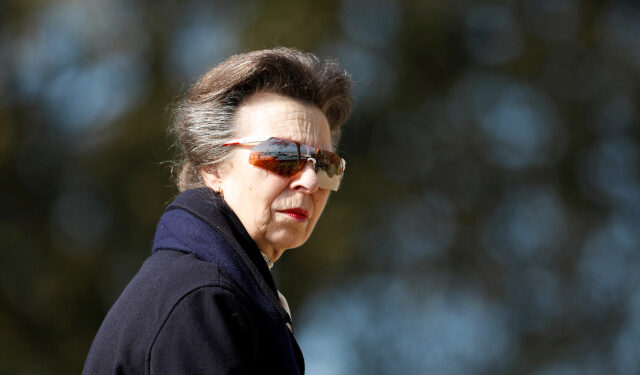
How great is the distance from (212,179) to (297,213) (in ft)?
0.81

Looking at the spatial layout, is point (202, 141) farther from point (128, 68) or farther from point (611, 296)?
point (611, 296)

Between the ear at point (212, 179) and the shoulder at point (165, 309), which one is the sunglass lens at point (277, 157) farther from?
the shoulder at point (165, 309)

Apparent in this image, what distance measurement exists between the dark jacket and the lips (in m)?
0.16

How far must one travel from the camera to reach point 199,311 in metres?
1.56

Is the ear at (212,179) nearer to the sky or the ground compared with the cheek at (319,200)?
nearer to the sky

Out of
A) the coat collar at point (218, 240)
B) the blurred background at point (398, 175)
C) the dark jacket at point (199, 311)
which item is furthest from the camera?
the blurred background at point (398, 175)

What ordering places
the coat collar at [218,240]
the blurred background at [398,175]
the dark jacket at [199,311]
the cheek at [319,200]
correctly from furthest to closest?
the blurred background at [398,175] < the cheek at [319,200] < the coat collar at [218,240] < the dark jacket at [199,311]

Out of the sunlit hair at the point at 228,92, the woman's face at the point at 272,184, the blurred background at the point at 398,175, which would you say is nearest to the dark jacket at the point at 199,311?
the woman's face at the point at 272,184

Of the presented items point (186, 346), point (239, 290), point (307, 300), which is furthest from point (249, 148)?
point (307, 300)

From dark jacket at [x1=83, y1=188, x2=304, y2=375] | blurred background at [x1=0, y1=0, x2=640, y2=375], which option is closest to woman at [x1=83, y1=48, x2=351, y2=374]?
dark jacket at [x1=83, y1=188, x2=304, y2=375]

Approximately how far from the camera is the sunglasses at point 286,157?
1987mm

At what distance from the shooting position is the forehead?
6.72 feet

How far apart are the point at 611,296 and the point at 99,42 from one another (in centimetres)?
567

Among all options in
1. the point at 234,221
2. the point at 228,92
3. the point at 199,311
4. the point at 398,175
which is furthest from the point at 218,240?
the point at 398,175
